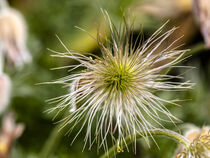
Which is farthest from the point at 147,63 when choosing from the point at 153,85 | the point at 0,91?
the point at 0,91

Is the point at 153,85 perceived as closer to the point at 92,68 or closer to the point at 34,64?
the point at 92,68

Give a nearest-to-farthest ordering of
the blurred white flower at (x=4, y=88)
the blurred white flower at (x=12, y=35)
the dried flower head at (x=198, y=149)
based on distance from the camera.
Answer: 1. the dried flower head at (x=198, y=149)
2. the blurred white flower at (x=4, y=88)
3. the blurred white flower at (x=12, y=35)

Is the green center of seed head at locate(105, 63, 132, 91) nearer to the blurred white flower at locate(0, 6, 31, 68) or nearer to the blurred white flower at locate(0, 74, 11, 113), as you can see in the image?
the blurred white flower at locate(0, 74, 11, 113)

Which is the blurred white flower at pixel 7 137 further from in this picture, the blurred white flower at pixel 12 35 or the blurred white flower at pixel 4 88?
the blurred white flower at pixel 12 35

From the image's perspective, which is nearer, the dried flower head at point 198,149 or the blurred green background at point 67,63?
the dried flower head at point 198,149

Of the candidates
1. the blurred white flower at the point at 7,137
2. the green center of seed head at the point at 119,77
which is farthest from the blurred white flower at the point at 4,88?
the green center of seed head at the point at 119,77

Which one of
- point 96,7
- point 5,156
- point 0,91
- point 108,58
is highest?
point 96,7

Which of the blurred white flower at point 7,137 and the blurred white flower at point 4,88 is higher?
the blurred white flower at point 4,88
